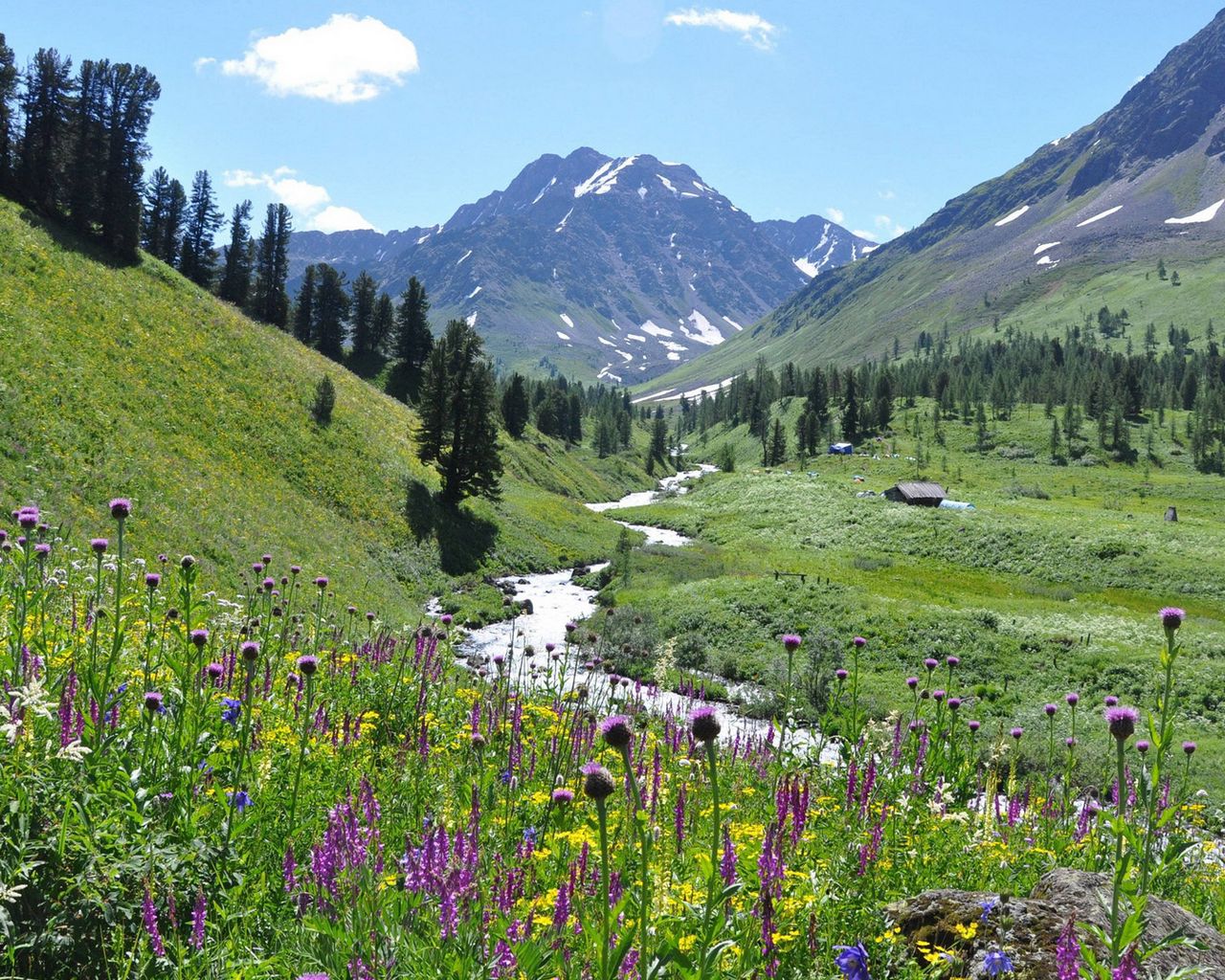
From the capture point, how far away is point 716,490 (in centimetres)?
9831

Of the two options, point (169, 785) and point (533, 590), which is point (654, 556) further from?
point (169, 785)

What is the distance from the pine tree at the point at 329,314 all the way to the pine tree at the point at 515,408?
23.2m

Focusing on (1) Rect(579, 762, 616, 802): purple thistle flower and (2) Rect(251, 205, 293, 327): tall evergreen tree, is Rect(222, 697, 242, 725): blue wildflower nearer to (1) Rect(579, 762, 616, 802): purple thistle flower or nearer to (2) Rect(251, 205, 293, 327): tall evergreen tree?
(1) Rect(579, 762, 616, 802): purple thistle flower

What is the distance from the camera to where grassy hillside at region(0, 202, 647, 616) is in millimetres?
24297

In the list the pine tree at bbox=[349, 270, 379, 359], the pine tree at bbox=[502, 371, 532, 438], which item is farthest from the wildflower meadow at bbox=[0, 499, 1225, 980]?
the pine tree at bbox=[349, 270, 379, 359]

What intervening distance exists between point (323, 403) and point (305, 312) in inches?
2154

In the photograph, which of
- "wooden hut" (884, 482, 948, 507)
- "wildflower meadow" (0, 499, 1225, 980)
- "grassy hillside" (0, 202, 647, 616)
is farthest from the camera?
"wooden hut" (884, 482, 948, 507)

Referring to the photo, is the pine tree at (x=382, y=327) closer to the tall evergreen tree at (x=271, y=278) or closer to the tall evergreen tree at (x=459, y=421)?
the tall evergreen tree at (x=271, y=278)

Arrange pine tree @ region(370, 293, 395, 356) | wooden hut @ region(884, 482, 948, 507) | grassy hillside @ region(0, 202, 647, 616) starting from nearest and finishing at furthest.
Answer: grassy hillside @ region(0, 202, 647, 616) < wooden hut @ region(884, 482, 948, 507) < pine tree @ region(370, 293, 395, 356)

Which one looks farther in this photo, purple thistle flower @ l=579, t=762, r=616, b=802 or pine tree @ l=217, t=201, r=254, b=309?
pine tree @ l=217, t=201, r=254, b=309

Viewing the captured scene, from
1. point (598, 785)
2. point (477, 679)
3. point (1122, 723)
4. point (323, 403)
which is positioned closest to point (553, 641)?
point (477, 679)

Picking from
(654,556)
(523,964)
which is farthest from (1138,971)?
(654,556)

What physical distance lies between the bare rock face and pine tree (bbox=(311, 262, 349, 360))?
97469 mm

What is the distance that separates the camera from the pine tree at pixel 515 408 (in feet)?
330
